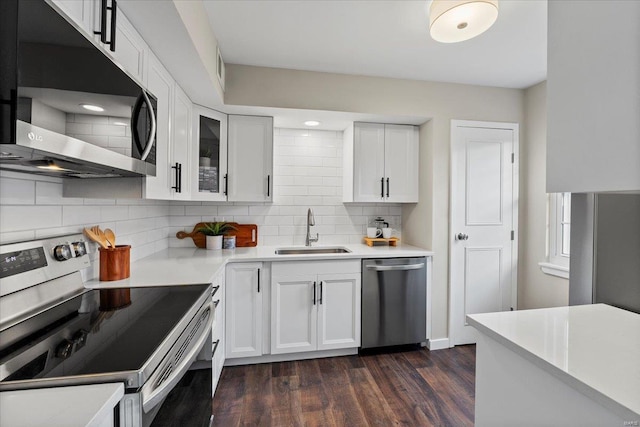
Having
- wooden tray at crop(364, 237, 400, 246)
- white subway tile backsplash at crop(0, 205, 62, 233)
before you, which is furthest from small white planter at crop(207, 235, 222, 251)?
wooden tray at crop(364, 237, 400, 246)

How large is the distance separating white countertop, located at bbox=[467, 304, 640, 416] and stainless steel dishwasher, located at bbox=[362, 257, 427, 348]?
59.5 inches

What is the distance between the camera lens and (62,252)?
131cm

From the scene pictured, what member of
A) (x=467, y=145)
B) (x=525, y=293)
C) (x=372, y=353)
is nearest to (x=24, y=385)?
(x=372, y=353)

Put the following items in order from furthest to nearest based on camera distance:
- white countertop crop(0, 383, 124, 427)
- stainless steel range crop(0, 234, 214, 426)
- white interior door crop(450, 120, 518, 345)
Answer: white interior door crop(450, 120, 518, 345)
stainless steel range crop(0, 234, 214, 426)
white countertop crop(0, 383, 124, 427)

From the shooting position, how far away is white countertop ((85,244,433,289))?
1591mm

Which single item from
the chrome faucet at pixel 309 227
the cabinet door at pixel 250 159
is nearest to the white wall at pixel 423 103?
the cabinet door at pixel 250 159

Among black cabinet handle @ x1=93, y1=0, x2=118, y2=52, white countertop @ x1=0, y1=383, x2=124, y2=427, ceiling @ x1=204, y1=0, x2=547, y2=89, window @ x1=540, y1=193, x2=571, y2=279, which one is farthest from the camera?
window @ x1=540, y1=193, x2=571, y2=279

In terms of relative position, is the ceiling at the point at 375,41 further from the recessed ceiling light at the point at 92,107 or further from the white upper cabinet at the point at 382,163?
the recessed ceiling light at the point at 92,107

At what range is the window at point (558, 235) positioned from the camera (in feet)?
8.67

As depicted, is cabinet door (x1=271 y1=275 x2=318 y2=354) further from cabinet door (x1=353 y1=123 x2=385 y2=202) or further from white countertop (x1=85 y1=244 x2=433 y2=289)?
cabinet door (x1=353 y1=123 x2=385 y2=202)

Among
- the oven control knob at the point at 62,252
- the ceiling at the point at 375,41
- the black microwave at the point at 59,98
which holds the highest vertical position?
the ceiling at the point at 375,41

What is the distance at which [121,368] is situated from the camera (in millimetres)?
764

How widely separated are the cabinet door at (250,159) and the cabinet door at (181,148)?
442 mm

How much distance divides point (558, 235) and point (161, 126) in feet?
10.7
